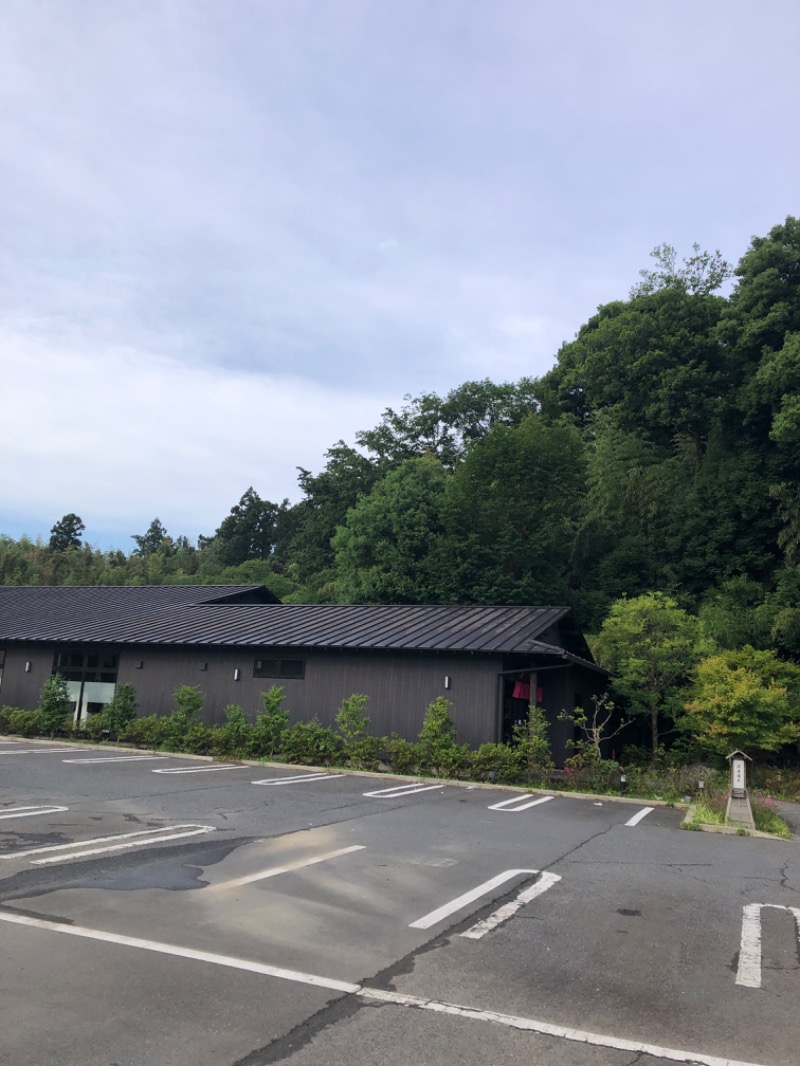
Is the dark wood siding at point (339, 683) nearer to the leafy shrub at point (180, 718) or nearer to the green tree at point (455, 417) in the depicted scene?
the leafy shrub at point (180, 718)

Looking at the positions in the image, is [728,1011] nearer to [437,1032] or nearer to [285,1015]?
[437,1032]

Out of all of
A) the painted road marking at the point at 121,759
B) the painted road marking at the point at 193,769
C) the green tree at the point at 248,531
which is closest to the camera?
the painted road marking at the point at 193,769

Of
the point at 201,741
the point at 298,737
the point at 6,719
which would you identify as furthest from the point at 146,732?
the point at 6,719

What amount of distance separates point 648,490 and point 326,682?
21408 mm

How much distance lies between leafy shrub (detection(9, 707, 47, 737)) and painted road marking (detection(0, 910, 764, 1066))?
1595cm

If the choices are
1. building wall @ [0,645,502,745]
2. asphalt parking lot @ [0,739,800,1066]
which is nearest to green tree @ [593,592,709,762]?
building wall @ [0,645,502,745]

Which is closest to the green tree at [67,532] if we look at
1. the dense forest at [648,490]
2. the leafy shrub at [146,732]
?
the dense forest at [648,490]

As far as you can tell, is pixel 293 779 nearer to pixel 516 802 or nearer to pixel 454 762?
pixel 454 762

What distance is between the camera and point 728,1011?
3.76 m

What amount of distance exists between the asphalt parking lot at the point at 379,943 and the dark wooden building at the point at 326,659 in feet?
23.5

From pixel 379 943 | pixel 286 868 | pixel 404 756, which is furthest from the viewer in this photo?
pixel 404 756

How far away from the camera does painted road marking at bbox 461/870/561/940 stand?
4.86 metres

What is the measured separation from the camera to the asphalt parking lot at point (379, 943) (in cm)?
326

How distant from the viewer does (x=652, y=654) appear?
20.0 meters
